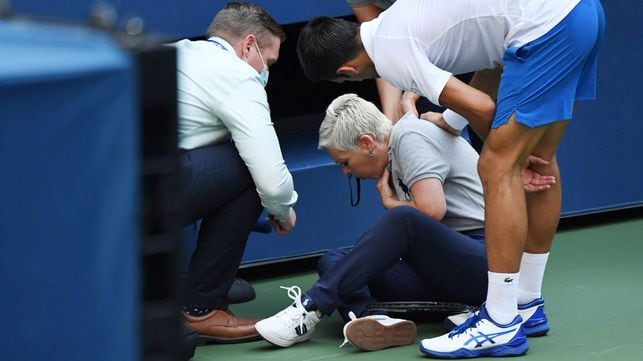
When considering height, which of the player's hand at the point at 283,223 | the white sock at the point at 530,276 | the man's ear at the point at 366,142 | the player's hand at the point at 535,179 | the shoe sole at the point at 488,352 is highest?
the man's ear at the point at 366,142

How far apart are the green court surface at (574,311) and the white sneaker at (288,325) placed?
43 millimetres

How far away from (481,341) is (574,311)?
0.64m

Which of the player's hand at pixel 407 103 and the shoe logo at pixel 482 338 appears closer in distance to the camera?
the shoe logo at pixel 482 338

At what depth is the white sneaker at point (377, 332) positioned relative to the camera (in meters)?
3.60

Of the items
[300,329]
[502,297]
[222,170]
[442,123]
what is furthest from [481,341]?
[222,170]

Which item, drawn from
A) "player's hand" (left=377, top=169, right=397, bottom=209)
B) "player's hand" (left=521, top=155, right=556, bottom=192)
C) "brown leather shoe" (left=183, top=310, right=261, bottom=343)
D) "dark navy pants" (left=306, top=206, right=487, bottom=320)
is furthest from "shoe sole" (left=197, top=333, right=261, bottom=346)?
"player's hand" (left=521, top=155, right=556, bottom=192)

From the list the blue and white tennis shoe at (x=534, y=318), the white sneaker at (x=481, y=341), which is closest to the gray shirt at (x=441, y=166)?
the blue and white tennis shoe at (x=534, y=318)

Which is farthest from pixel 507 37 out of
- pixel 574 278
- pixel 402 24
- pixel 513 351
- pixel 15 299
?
pixel 15 299

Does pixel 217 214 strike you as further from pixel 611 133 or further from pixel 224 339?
pixel 611 133

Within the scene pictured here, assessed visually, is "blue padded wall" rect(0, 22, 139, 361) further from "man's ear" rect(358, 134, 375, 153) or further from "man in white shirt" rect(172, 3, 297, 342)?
"man's ear" rect(358, 134, 375, 153)

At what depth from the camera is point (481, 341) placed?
11.4ft

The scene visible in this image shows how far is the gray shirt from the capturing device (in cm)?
374

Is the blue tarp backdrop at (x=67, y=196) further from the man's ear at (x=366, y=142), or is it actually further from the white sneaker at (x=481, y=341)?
the man's ear at (x=366, y=142)

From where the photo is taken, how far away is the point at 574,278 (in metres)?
4.46
